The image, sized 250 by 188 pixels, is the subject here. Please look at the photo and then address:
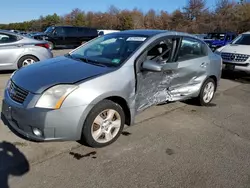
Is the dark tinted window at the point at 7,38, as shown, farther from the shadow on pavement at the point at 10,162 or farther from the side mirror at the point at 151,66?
the side mirror at the point at 151,66

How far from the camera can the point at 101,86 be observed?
9.71 feet

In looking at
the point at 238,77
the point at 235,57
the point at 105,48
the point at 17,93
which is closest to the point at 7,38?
the point at 105,48

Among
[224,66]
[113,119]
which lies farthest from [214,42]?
[113,119]

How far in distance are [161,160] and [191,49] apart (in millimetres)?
2430

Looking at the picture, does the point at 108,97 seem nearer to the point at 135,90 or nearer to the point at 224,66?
the point at 135,90

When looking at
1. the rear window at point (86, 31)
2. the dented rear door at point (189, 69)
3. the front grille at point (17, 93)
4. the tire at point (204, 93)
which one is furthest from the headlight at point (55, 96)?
the rear window at point (86, 31)

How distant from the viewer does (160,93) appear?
13.0 ft

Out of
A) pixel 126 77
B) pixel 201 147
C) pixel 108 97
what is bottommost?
pixel 201 147

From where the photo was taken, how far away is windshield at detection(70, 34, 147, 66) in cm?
352

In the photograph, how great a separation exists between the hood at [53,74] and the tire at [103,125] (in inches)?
17.0

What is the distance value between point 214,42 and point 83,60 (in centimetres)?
1459

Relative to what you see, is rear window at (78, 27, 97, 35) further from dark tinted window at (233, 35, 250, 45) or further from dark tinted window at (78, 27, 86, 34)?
dark tinted window at (233, 35, 250, 45)

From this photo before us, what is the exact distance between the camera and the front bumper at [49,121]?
2.72 m

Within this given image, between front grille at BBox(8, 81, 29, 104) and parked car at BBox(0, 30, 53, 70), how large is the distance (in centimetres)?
424
